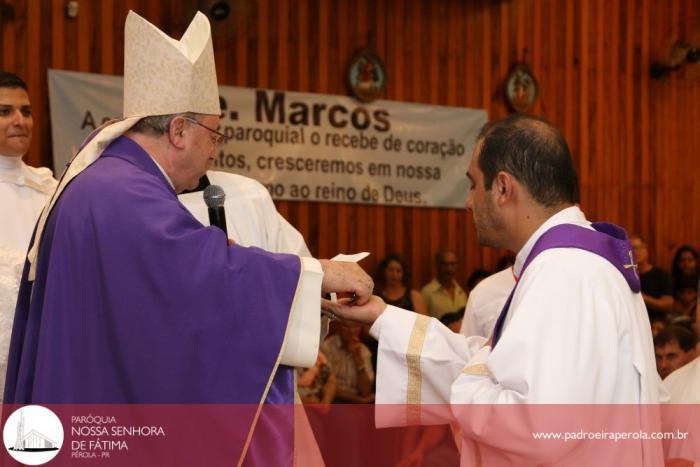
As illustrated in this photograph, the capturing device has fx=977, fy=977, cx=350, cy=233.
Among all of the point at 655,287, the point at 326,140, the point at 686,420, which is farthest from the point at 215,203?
the point at 655,287

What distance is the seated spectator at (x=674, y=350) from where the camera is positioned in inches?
207

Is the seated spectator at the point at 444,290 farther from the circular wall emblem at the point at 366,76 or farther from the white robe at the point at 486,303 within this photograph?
the white robe at the point at 486,303

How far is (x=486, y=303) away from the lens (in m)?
4.49

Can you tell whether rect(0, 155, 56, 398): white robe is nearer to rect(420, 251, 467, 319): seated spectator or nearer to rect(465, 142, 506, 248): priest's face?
rect(465, 142, 506, 248): priest's face

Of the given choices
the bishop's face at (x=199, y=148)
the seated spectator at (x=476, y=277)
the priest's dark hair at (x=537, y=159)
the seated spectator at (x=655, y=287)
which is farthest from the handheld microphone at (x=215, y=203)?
the seated spectator at (x=655, y=287)

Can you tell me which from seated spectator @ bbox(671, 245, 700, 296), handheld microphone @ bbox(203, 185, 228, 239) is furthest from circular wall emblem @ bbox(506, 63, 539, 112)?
handheld microphone @ bbox(203, 185, 228, 239)

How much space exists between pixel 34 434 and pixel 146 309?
1.51ft

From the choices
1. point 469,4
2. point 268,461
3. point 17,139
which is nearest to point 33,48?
point 17,139

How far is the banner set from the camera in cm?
739

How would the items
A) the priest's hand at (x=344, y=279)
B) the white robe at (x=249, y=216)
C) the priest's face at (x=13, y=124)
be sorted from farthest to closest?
the priest's face at (x=13, y=124) < the white robe at (x=249, y=216) < the priest's hand at (x=344, y=279)

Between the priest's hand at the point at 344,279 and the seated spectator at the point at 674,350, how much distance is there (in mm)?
2980

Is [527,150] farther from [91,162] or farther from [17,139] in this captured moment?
[17,139]

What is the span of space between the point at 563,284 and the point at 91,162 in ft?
4.38

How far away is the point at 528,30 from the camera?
997 centimetres
